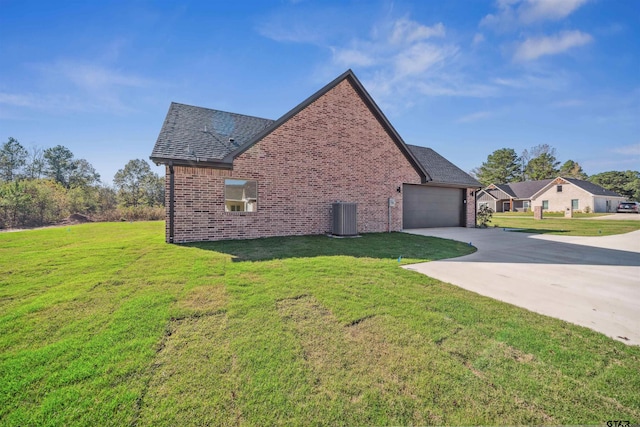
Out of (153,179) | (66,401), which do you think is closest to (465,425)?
(66,401)

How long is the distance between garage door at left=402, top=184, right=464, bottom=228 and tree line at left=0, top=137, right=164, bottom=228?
1928 centimetres

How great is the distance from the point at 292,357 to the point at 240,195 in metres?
7.67

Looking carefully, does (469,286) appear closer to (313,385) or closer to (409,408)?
(409,408)

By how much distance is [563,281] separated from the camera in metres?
4.83

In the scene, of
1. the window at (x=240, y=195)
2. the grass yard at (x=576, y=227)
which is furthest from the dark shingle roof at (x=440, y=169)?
Result: the window at (x=240, y=195)

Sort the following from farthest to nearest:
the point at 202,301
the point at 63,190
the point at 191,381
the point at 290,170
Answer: the point at 63,190, the point at 290,170, the point at 202,301, the point at 191,381

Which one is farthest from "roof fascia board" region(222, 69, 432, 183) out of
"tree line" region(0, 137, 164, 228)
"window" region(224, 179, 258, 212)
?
"tree line" region(0, 137, 164, 228)

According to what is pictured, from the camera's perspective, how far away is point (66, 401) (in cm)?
186

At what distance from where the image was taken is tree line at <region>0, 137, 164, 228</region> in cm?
1866

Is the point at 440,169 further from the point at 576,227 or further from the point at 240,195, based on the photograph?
the point at 240,195

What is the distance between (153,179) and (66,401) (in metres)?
44.4

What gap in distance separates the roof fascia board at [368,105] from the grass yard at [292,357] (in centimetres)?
601

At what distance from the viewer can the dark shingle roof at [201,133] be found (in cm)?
859

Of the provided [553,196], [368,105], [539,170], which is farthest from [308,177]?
[539,170]
